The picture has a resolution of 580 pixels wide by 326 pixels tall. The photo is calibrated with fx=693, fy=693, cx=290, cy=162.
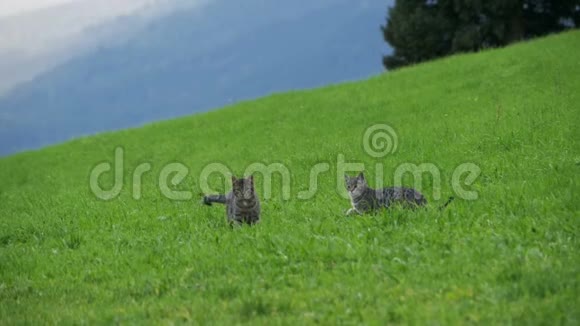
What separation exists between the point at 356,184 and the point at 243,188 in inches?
75.6

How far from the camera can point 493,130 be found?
17359 mm

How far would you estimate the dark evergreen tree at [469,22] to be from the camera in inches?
1797

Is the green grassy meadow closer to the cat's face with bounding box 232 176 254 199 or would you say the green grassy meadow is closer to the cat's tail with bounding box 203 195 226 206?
the cat's tail with bounding box 203 195 226 206

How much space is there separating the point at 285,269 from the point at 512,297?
294 centimetres

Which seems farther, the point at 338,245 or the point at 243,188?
the point at 243,188

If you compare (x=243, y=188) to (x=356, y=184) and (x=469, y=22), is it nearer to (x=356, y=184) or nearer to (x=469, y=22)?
(x=356, y=184)

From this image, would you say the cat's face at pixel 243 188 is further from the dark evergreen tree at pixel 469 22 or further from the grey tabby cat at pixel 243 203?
the dark evergreen tree at pixel 469 22

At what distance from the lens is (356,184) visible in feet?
38.1

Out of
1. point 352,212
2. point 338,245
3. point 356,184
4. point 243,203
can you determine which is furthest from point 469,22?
point 338,245

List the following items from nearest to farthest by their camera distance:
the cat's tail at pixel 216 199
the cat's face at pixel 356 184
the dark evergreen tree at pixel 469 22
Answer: the cat's face at pixel 356 184, the cat's tail at pixel 216 199, the dark evergreen tree at pixel 469 22

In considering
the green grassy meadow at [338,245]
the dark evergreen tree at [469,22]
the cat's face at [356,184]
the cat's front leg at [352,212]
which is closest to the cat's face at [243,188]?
the green grassy meadow at [338,245]

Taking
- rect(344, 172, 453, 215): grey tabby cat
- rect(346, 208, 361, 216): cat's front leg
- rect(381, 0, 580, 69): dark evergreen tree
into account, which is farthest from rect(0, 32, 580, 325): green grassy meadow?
rect(381, 0, 580, 69): dark evergreen tree

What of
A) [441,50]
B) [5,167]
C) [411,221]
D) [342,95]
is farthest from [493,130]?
[441,50]

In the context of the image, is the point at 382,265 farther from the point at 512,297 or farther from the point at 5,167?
the point at 5,167
